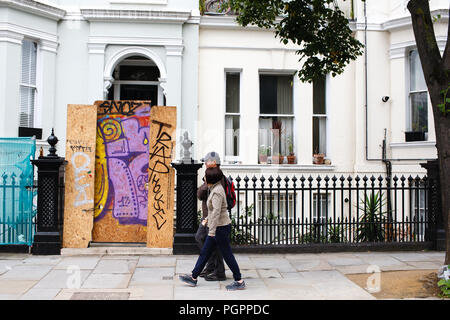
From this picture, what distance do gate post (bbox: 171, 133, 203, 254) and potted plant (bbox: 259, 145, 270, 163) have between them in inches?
177

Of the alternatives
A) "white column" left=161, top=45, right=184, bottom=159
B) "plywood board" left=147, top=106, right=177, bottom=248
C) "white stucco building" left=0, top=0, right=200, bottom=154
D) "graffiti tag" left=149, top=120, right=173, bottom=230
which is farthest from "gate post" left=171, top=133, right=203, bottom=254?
"white stucco building" left=0, top=0, right=200, bottom=154

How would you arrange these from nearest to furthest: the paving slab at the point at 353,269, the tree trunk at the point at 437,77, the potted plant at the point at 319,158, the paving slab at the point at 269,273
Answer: the tree trunk at the point at 437,77, the paving slab at the point at 269,273, the paving slab at the point at 353,269, the potted plant at the point at 319,158

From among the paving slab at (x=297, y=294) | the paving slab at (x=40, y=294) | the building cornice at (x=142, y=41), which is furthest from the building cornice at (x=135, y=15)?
the paving slab at (x=297, y=294)

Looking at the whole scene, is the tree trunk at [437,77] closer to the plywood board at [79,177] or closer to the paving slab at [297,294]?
the paving slab at [297,294]

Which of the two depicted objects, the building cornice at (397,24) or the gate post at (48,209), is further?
the building cornice at (397,24)

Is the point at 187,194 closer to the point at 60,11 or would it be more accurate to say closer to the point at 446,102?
the point at 446,102

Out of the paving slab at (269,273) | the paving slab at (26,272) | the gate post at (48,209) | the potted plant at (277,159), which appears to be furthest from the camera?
the potted plant at (277,159)

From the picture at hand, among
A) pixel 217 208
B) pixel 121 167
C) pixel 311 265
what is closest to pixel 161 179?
pixel 121 167

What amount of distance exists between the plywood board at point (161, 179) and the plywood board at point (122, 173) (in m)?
0.22

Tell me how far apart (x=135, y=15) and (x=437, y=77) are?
8135mm

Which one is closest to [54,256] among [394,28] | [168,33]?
[168,33]

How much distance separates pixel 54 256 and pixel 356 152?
Answer: 8.30m

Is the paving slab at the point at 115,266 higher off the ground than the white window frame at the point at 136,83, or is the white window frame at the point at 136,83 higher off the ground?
the white window frame at the point at 136,83

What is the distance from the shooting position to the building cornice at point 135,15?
12094 mm
